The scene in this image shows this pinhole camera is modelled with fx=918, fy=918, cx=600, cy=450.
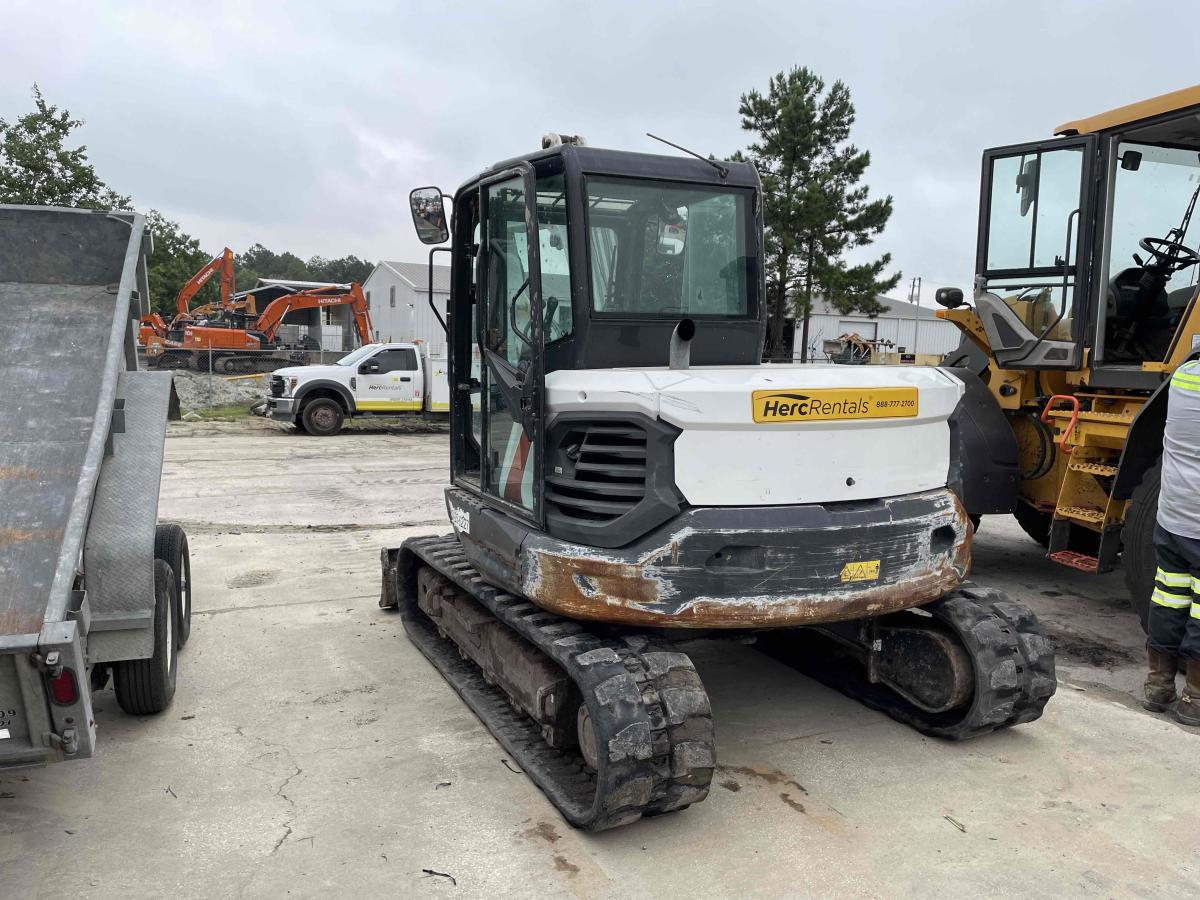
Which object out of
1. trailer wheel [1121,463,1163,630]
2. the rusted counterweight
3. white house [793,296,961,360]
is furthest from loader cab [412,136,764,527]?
white house [793,296,961,360]

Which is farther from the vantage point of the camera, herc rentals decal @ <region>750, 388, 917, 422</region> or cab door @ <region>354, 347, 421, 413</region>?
cab door @ <region>354, 347, 421, 413</region>

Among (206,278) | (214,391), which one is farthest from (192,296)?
(214,391)

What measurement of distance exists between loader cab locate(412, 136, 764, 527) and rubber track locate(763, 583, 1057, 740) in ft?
5.28

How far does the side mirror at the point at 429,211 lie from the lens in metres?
4.59

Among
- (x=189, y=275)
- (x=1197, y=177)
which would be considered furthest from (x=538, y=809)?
(x=189, y=275)

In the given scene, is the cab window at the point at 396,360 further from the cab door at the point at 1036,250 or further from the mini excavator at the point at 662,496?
the mini excavator at the point at 662,496

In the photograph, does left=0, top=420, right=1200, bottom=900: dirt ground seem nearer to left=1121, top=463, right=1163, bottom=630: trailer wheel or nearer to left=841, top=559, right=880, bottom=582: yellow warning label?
left=1121, top=463, right=1163, bottom=630: trailer wheel

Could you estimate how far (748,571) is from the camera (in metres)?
3.66

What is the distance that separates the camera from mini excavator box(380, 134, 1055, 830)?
3.62 m

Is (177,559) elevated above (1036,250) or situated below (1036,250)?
below

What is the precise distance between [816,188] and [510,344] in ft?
85.7

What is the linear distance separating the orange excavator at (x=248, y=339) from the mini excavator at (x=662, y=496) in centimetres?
2145

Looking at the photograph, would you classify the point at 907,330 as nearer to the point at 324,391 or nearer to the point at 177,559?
the point at 324,391

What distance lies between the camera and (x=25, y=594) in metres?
3.29
